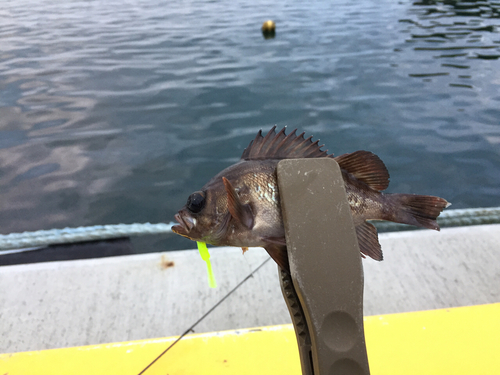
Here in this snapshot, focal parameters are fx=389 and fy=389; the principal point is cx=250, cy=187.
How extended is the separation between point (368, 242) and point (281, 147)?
31 centimetres

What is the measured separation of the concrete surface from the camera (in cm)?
202

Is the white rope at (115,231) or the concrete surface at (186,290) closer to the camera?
the concrete surface at (186,290)

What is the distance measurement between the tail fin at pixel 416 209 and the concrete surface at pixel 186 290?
1.30 metres

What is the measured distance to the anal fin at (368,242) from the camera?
84cm

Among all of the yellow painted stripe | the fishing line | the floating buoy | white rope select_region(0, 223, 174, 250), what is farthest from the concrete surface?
the floating buoy

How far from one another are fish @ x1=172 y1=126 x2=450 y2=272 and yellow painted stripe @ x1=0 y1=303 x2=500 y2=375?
860mm

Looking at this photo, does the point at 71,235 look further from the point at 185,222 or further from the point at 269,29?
the point at 269,29

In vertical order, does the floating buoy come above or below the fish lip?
below

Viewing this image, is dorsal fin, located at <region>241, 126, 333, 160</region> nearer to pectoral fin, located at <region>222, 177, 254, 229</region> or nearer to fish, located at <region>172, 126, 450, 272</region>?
fish, located at <region>172, 126, 450, 272</region>

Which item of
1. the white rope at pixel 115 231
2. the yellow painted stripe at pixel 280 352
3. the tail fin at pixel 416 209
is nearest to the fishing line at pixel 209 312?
the yellow painted stripe at pixel 280 352

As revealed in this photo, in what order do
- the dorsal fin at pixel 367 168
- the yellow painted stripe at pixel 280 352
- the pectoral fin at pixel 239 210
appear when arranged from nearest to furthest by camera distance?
1. the pectoral fin at pixel 239 210
2. the dorsal fin at pixel 367 168
3. the yellow painted stripe at pixel 280 352

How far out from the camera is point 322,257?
0.74m

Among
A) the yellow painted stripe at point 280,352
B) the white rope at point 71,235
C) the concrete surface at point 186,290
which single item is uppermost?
the yellow painted stripe at point 280,352

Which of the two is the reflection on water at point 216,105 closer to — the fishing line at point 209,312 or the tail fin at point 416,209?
the fishing line at point 209,312
